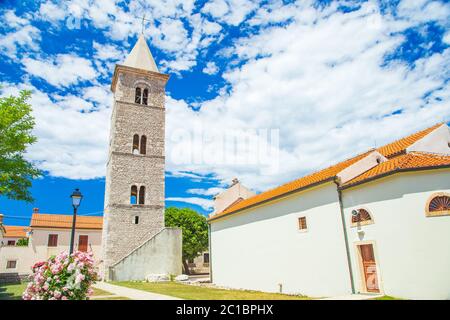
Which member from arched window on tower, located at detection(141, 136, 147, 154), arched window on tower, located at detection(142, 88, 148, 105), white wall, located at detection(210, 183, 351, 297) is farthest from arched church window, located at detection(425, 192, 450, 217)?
arched window on tower, located at detection(142, 88, 148, 105)

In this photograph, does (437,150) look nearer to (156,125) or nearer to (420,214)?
(420,214)

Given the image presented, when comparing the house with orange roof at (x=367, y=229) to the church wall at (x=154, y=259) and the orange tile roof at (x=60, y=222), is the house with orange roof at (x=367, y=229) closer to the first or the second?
the church wall at (x=154, y=259)

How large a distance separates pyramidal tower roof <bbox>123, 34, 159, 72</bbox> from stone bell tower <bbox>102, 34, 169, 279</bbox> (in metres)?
0.10

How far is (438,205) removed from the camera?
10359 millimetres

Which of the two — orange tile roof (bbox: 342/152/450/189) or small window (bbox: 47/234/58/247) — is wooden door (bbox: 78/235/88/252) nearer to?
small window (bbox: 47/234/58/247)

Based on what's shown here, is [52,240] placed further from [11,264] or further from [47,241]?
[11,264]

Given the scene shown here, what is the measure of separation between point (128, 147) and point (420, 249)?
24.1 m

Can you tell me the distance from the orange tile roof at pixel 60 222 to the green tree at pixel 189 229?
10032 mm

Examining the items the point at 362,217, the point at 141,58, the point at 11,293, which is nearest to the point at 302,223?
the point at 362,217

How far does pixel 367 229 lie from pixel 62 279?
1047 cm

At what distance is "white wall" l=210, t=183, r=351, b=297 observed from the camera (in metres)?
13.1

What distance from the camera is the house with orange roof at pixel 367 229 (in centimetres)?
1023
